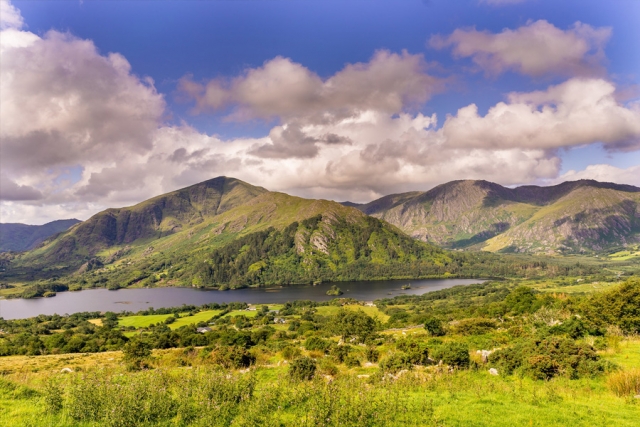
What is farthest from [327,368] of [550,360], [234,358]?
[550,360]

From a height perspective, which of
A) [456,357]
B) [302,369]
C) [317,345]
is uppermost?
[302,369]

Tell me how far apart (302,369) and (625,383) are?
778 inches

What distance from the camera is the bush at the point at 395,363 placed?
87.9 feet

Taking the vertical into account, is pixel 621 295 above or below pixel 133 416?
below

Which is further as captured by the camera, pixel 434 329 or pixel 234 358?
pixel 434 329

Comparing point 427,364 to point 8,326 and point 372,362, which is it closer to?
point 372,362

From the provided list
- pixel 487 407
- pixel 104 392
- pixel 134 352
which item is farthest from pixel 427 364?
pixel 134 352

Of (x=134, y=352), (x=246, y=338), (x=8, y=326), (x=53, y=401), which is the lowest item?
(x=8, y=326)

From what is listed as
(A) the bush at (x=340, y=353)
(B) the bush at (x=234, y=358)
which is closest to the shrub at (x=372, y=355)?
(A) the bush at (x=340, y=353)

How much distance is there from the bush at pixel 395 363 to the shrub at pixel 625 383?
12734 millimetres

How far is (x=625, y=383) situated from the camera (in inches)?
750

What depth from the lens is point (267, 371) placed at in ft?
100

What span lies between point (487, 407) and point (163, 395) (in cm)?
1586

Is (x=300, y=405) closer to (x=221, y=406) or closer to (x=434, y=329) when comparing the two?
(x=221, y=406)
